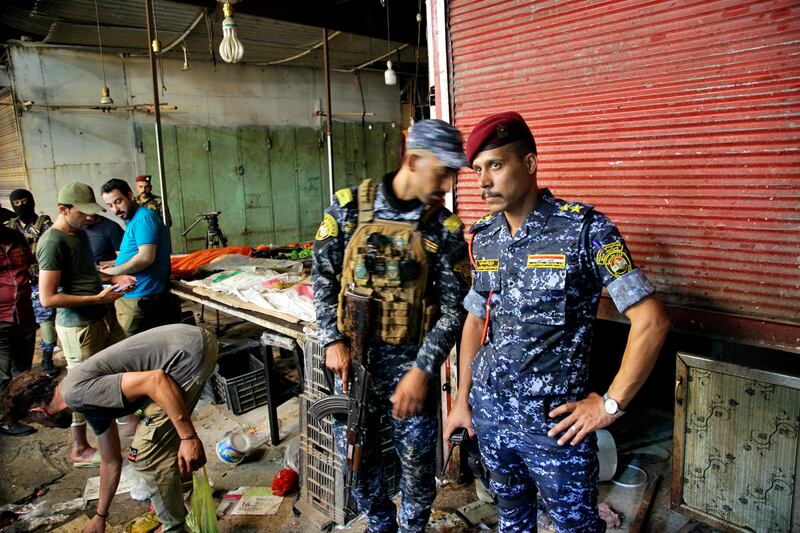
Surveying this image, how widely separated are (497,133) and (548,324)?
0.71 meters

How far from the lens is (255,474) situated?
375cm

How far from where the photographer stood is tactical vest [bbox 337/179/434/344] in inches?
88.2

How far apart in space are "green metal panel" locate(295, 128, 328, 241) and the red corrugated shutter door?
31.6 ft

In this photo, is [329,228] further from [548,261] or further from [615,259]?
[615,259]

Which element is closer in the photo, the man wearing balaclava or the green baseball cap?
the green baseball cap

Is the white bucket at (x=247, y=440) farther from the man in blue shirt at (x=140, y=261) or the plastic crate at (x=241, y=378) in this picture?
the man in blue shirt at (x=140, y=261)

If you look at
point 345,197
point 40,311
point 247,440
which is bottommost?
point 247,440

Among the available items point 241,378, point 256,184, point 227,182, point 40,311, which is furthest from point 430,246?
point 256,184

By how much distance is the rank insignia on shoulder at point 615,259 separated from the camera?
1.69 meters

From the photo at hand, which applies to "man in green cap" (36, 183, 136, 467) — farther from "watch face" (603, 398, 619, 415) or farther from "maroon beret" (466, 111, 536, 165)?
"watch face" (603, 398, 619, 415)

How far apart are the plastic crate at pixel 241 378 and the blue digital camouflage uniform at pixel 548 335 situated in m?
2.90

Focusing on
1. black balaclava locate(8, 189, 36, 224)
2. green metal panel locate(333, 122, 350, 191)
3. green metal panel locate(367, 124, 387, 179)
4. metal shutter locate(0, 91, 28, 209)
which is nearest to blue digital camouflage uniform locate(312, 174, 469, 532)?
black balaclava locate(8, 189, 36, 224)

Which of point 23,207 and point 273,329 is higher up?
point 23,207

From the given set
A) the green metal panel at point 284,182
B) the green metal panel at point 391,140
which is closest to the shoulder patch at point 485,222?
the green metal panel at point 284,182
